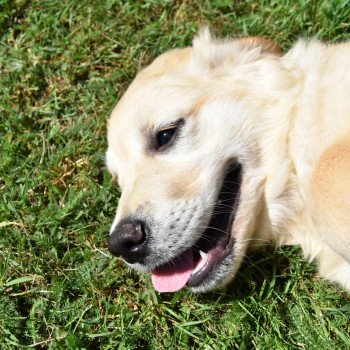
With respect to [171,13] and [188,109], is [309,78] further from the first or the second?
[171,13]

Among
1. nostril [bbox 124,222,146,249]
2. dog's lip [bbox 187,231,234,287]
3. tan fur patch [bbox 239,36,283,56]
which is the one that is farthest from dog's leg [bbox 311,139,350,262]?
tan fur patch [bbox 239,36,283,56]

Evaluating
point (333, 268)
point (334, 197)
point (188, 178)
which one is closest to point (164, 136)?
point (188, 178)

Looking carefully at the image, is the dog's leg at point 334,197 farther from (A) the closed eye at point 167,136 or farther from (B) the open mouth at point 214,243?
(A) the closed eye at point 167,136

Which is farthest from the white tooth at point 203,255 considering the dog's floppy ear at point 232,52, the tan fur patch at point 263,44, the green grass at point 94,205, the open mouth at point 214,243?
the tan fur patch at point 263,44

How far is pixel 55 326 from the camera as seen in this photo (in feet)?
12.7

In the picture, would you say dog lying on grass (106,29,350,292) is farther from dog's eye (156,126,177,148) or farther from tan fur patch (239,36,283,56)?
tan fur patch (239,36,283,56)

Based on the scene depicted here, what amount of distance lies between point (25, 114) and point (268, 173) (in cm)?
229

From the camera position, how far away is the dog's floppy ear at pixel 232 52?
3809 millimetres

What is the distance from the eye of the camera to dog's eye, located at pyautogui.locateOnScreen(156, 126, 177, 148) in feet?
11.5

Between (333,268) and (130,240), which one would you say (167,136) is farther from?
(333,268)

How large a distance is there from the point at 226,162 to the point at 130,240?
0.71m

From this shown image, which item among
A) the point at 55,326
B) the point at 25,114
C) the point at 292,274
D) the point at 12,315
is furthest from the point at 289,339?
the point at 25,114

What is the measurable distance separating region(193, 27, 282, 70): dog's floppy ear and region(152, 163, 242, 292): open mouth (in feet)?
2.63

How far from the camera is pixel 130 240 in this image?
3285 mm
